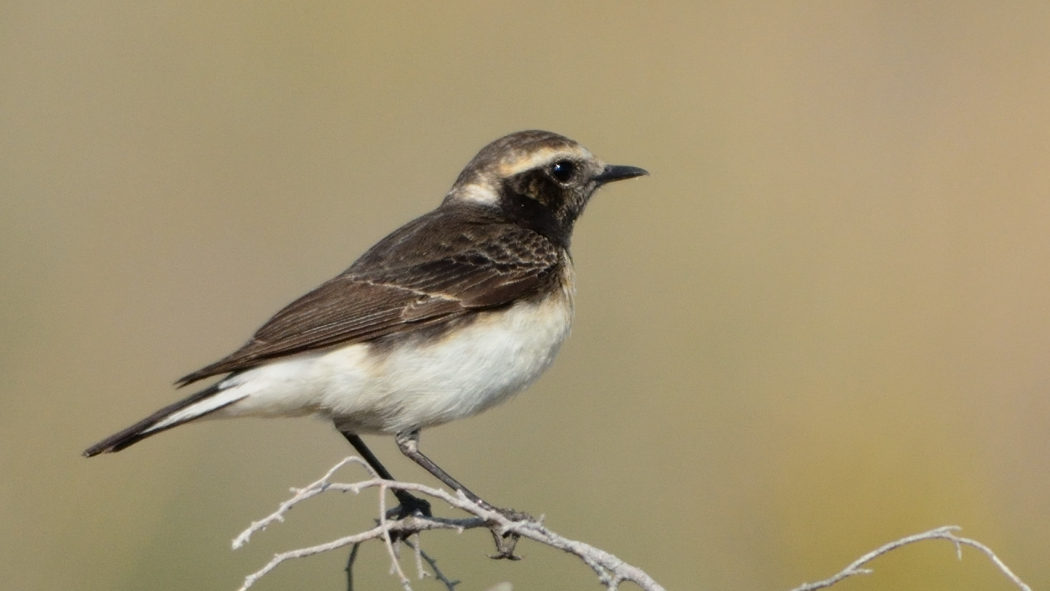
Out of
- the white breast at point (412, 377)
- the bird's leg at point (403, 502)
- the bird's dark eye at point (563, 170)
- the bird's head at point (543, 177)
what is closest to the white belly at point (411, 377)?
the white breast at point (412, 377)

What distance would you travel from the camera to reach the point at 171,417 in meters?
4.90

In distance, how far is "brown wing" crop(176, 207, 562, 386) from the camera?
531 cm

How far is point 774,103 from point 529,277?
598 cm

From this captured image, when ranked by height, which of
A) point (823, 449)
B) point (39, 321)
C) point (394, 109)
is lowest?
point (823, 449)

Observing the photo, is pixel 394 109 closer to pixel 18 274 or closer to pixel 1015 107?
pixel 18 274

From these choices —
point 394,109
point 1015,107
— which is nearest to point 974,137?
point 1015,107

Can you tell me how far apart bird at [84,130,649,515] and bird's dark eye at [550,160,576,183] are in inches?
22.3

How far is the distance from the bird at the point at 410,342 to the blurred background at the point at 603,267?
4.66ft

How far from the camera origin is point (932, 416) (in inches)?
323

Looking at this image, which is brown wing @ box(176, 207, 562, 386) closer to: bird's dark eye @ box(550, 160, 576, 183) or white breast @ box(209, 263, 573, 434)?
white breast @ box(209, 263, 573, 434)

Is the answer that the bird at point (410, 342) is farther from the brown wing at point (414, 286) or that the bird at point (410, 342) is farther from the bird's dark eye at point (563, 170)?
the bird's dark eye at point (563, 170)

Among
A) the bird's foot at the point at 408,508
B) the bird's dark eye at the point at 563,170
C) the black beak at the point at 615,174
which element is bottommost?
the bird's foot at the point at 408,508

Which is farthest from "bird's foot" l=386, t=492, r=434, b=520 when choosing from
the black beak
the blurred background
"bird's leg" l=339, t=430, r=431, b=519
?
the black beak

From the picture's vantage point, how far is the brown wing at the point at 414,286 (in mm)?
5309
